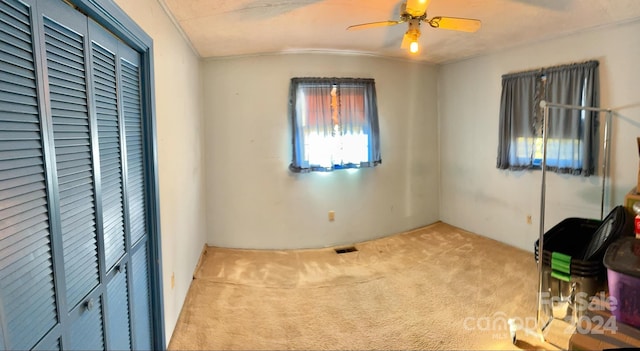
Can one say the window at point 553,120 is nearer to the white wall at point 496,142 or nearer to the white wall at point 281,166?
the white wall at point 496,142

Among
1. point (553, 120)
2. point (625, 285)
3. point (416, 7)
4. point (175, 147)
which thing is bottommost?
point (625, 285)

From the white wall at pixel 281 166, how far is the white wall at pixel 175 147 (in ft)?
1.34

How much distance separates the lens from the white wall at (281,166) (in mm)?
3650

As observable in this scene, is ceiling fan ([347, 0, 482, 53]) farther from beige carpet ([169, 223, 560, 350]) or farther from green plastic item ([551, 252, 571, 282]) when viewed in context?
beige carpet ([169, 223, 560, 350])

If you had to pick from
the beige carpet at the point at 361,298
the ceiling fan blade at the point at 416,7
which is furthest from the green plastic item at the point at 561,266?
the ceiling fan blade at the point at 416,7

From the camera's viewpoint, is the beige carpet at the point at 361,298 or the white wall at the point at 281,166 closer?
the beige carpet at the point at 361,298

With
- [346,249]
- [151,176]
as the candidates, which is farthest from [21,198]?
[346,249]

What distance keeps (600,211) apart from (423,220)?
1.93m

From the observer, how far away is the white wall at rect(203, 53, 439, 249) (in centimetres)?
365

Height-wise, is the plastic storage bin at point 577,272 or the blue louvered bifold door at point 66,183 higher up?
the blue louvered bifold door at point 66,183

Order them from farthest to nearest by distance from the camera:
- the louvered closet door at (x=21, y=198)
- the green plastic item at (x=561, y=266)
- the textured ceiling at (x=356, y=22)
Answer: the textured ceiling at (x=356, y=22), the green plastic item at (x=561, y=266), the louvered closet door at (x=21, y=198)

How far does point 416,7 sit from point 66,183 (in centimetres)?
198

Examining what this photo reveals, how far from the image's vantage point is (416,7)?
1.97m

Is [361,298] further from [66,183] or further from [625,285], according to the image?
[66,183]
